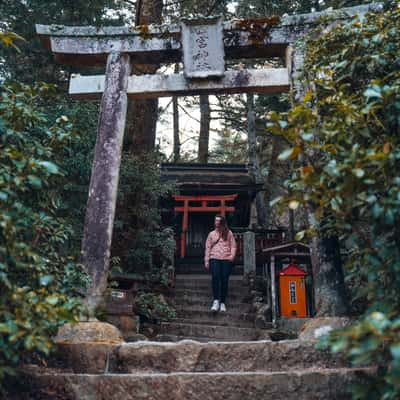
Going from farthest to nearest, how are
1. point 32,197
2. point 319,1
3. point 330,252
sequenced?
point 319,1
point 330,252
point 32,197

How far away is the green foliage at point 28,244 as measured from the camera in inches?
107

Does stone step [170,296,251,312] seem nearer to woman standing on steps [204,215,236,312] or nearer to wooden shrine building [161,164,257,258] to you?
woman standing on steps [204,215,236,312]

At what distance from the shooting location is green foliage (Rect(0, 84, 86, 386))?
2.72 meters

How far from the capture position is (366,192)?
2771 mm

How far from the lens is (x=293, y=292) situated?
324 inches

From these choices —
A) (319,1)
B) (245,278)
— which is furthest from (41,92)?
(319,1)

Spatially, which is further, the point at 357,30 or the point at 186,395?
the point at 357,30

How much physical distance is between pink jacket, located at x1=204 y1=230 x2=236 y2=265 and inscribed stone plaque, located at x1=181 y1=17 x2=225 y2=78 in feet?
8.80

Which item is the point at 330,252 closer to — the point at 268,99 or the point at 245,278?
the point at 245,278

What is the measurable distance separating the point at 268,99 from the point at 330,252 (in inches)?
395

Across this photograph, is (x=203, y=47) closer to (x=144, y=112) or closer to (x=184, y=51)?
(x=184, y=51)

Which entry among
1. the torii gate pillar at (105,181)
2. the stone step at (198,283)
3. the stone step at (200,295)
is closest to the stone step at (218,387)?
the torii gate pillar at (105,181)

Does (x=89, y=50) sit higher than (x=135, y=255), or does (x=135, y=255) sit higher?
(x=89, y=50)

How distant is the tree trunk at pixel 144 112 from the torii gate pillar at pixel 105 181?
3.70 meters
